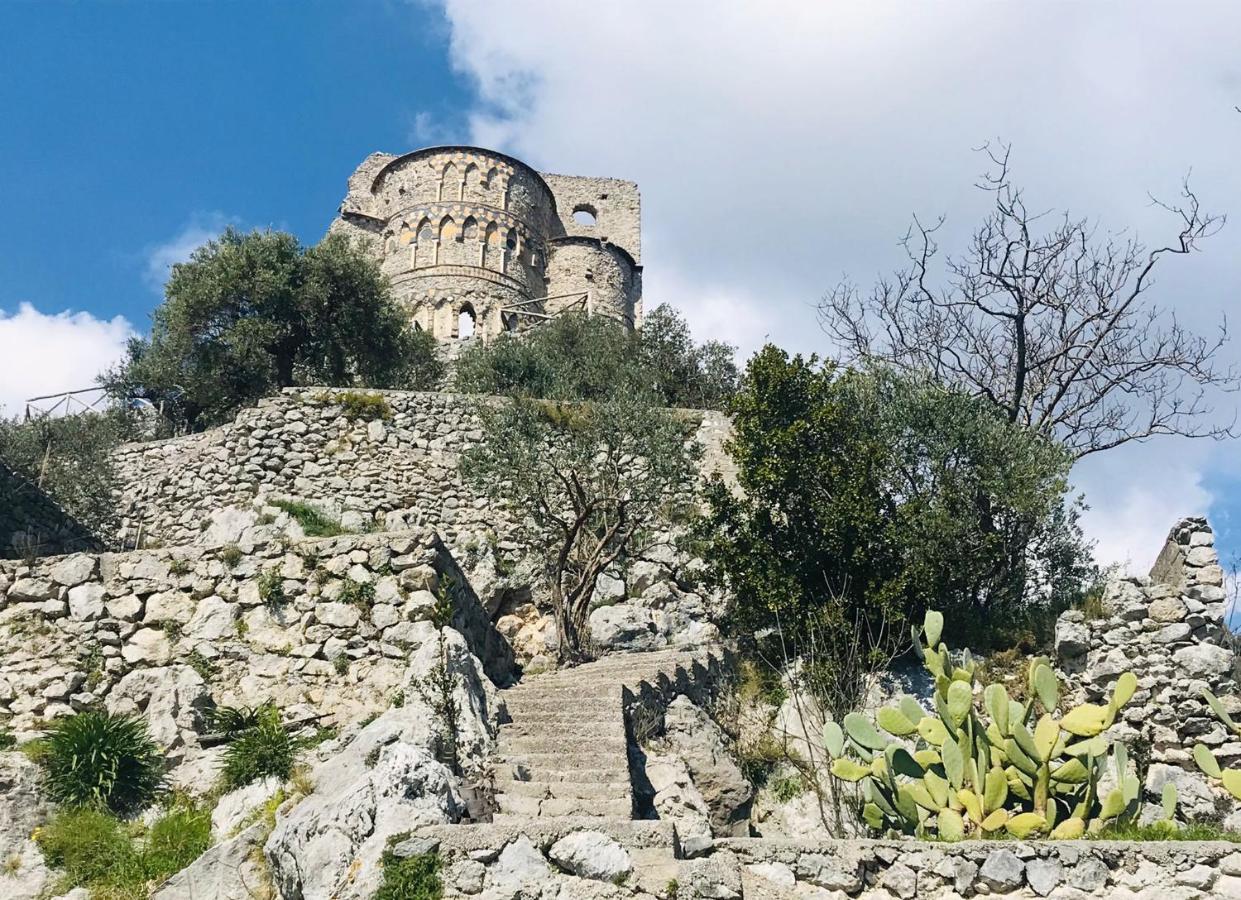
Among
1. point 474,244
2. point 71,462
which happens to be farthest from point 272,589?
point 474,244

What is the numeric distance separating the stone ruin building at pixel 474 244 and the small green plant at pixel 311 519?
55.9 feet

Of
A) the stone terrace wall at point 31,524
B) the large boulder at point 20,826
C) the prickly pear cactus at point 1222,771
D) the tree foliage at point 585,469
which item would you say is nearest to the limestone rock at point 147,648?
the large boulder at point 20,826

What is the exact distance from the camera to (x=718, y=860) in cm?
785

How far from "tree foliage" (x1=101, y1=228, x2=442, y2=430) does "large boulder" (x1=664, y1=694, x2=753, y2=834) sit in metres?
14.0

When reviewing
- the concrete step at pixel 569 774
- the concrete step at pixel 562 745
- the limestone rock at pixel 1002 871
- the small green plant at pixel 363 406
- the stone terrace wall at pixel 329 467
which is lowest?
the limestone rock at pixel 1002 871

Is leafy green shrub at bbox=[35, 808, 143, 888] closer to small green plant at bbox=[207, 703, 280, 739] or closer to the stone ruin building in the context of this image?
small green plant at bbox=[207, 703, 280, 739]

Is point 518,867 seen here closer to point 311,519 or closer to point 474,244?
point 311,519

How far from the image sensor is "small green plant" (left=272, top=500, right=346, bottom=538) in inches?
702

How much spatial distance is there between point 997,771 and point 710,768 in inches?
150

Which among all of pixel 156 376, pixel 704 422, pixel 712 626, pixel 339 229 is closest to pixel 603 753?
pixel 712 626

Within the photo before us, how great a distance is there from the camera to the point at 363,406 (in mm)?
20594

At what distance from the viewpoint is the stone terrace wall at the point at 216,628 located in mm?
10781

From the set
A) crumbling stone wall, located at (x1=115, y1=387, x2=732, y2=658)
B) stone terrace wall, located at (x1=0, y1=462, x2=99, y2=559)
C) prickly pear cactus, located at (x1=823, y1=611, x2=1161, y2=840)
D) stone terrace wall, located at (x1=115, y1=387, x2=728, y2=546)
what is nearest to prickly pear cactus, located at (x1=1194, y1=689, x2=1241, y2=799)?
prickly pear cactus, located at (x1=823, y1=611, x2=1161, y2=840)

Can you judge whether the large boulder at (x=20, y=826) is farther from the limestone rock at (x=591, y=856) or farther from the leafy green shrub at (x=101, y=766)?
the limestone rock at (x=591, y=856)
